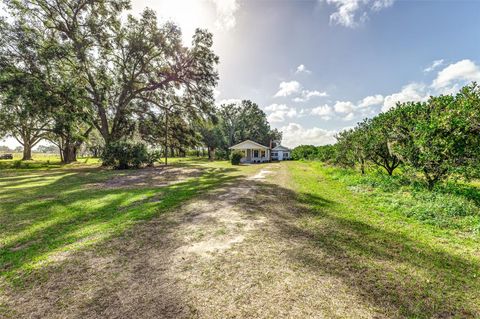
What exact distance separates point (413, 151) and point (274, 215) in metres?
8.07

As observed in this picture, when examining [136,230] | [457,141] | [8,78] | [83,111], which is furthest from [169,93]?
[457,141]

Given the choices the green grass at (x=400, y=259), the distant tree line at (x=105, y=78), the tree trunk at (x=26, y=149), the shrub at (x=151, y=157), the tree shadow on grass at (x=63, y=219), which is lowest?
the green grass at (x=400, y=259)

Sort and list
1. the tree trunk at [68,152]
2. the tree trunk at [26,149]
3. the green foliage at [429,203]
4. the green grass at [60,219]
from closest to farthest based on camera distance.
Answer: the green grass at [60,219]
the green foliage at [429,203]
the tree trunk at [68,152]
the tree trunk at [26,149]

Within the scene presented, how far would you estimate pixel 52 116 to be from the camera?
18438mm

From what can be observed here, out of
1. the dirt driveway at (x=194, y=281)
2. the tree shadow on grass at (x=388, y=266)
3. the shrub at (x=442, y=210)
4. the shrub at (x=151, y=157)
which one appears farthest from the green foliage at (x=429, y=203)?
the shrub at (x=151, y=157)

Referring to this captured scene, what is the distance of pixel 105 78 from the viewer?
21906 mm

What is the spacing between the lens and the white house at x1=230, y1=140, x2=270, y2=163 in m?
36.6

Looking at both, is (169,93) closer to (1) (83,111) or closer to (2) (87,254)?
(1) (83,111)

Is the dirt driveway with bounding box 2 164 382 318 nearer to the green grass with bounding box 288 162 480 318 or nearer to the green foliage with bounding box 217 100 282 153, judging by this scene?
the green grass with bounding box 288 162 480 318

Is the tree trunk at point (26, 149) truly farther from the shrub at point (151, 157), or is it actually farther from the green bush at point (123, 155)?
the shrub at point (151, 157)

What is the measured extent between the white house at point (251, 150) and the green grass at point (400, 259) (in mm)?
29897

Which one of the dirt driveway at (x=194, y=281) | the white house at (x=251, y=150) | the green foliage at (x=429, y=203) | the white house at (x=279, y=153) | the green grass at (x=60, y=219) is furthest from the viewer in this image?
the white house at (x=279, y=153)

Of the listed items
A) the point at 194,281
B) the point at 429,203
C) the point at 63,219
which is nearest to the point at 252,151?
the point at 429,203

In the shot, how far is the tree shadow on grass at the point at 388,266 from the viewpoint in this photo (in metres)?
2.68
